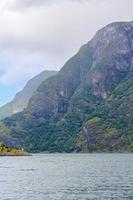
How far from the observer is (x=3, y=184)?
478 feet

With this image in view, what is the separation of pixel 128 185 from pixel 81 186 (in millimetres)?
13699

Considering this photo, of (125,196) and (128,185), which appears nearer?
(125,196)

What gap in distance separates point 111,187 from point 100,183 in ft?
43.4

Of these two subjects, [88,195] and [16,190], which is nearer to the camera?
[88,195]

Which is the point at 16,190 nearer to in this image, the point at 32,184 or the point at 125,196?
the point at 32,184

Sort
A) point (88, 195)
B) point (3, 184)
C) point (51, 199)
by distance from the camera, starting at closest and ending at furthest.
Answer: point (51, 199) < point (88, 195) < point (3, 184)

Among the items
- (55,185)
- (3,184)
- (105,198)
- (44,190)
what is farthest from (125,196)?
(3,184)

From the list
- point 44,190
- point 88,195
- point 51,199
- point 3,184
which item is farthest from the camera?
point 3,184

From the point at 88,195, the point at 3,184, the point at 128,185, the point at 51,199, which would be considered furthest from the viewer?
the point at 3,184

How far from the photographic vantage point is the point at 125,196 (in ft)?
364

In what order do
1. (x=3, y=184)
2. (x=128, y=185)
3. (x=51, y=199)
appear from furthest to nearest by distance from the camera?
(x=3, y=184) < (x=128, y=185) < (x=51, y=199)

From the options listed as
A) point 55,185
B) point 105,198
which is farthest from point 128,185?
point 105,198

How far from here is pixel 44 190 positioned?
126250 mm

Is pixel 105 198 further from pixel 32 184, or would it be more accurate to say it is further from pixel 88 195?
pixel 32 184
